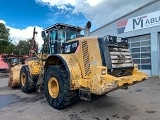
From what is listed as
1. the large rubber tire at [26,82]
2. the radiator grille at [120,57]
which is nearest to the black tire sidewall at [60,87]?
the radiator grille at [120,57]

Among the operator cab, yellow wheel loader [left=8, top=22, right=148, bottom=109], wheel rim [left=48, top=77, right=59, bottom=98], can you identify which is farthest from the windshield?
wheel rim [left=48, top=77, right=59, bottom=98]

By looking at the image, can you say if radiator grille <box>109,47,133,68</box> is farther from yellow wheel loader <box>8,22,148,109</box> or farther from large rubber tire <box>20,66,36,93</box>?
large rubber tire <box>20,66,36,93</box>

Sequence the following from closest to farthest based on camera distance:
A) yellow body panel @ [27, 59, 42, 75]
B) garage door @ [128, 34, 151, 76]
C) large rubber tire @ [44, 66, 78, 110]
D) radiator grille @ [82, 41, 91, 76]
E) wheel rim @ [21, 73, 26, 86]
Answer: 1. radiator grille @ [82, 41, 91, 76]
2. large rubber tire @ [44, 66, 78, 110]
3. yellow body panel @ [27, 59, 42, 75]
4. wheel rim @ [21, 73, 26, 86]
5. garage door @ [128, 34, 151, 76]

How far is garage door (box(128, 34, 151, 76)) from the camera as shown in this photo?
15750 mm

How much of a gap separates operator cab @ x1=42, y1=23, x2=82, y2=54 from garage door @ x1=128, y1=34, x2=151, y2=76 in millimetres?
9047

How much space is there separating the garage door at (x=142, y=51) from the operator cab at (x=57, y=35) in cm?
905

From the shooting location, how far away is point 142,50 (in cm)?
1619

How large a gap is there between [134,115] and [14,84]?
22.7 ft

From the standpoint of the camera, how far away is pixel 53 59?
273 inches

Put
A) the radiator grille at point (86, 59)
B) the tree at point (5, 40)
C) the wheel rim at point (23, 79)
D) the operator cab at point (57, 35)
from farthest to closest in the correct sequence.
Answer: the tree at point (5, 40) → the wheel rim at point (23, 79) → the operator cab at point (57, 35) → the radiator grille at point (86, 59)

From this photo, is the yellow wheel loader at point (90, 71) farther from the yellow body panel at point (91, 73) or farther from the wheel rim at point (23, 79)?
the wheel rim at point (23, 79)

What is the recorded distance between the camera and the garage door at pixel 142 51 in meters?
15.8

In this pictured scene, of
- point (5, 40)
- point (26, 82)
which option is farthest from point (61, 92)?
point (5, 40)

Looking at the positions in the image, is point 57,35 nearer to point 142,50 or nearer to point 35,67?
point 35,67
